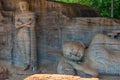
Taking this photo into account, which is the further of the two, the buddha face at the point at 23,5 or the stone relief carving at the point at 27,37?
the buddha face at the point at 23,5

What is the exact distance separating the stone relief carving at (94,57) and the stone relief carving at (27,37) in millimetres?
787

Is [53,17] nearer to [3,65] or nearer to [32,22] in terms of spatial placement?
[32,22]

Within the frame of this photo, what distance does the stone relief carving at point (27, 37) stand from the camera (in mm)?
7090

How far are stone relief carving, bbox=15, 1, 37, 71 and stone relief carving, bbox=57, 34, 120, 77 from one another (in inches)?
31.0

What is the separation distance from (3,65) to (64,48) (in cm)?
150

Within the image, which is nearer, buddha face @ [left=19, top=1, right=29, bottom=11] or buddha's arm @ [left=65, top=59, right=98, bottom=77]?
buddha's arm @ [left=65, top=59, right=98, bottom=77]

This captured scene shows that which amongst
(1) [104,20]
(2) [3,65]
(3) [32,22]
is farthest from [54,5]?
(2) [3,65]

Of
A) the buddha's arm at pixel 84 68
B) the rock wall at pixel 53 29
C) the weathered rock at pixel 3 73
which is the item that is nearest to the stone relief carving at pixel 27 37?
the rock wall at pixel 53 29

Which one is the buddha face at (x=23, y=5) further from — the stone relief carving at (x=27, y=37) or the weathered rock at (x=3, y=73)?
the weathered rock at (x=3, y=73)

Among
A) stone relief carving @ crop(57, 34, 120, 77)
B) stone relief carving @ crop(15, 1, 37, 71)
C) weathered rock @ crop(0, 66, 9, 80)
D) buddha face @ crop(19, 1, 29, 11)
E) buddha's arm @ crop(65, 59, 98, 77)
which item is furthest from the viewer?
buddha face @ crop(19, 1, 29, 11)

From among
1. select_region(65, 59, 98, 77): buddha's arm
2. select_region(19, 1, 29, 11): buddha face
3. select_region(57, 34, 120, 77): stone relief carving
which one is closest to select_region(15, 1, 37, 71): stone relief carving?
select_region(19, 1, 29, 11): buddha face

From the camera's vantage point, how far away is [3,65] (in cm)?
719

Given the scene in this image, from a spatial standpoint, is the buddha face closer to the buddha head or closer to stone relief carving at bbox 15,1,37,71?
stone relief carving at bbox 15,1,37,71

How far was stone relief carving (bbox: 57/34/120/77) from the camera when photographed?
656 centimetres
